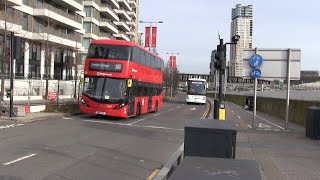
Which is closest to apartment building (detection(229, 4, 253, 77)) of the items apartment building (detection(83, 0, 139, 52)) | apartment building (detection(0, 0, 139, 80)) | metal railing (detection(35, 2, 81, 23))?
apartment building (detection(0, 0, 139, 80))

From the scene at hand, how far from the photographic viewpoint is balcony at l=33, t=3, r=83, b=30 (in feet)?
185

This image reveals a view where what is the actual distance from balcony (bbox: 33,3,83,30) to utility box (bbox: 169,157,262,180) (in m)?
55.5

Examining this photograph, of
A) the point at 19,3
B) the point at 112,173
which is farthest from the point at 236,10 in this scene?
the point at 112,173

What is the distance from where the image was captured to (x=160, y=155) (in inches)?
497

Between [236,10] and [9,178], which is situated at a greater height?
[236,10]

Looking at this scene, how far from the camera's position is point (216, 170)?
3.56 metres

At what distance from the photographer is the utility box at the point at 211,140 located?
6.73 m

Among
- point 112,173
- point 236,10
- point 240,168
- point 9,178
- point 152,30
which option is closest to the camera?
point 240,168

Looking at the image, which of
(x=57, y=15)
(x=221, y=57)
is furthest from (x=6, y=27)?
(x=221, y=57)

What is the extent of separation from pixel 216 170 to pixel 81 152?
9475mm

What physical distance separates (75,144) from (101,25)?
3111 inches

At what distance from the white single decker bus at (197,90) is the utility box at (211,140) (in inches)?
2115

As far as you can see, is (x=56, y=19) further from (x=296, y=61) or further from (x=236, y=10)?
(x=296, y=61)

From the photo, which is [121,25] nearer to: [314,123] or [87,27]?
[87,27]
